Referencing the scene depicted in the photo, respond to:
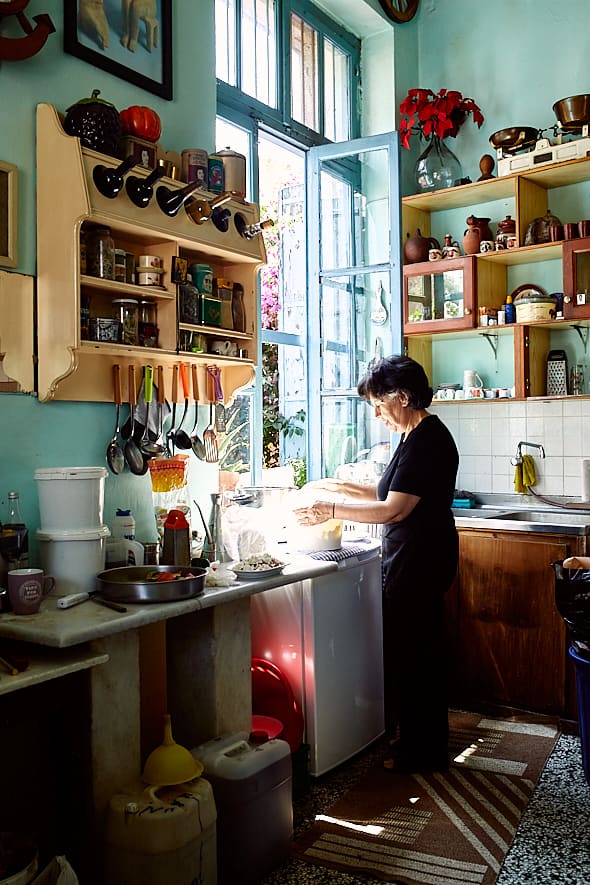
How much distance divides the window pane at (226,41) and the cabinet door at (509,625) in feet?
7.73

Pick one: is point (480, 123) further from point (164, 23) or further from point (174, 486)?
point (174, 486)

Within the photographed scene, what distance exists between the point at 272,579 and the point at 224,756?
0.56 m

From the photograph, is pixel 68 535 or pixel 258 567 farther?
pixel 258 567

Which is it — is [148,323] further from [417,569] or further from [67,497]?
[417,569]

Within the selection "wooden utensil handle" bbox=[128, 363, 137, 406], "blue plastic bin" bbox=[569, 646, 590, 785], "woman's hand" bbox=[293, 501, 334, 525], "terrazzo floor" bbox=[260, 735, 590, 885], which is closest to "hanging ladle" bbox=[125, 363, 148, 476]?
"wooden utensil handle" bbox=[128, 363, 137, 406]

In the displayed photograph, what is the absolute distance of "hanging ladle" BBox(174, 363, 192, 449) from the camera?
2975mm

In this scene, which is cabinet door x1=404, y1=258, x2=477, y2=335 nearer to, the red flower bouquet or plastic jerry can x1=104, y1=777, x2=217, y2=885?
the red flower bouquet

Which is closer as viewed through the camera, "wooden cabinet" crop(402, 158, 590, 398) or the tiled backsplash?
"wooden cabinet" crop(402, 158, 590, 398)

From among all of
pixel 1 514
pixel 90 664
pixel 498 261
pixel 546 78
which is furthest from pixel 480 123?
pixel 90 664

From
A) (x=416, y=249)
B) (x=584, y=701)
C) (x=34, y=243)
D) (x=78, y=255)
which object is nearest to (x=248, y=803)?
(x=584, y=701)

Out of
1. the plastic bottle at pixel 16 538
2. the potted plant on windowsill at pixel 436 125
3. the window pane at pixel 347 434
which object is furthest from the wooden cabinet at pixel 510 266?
the plastic bottle at pixel 16 538

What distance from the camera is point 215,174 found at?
296cm

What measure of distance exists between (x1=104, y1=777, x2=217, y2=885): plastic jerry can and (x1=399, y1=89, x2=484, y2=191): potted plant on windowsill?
11.1ft

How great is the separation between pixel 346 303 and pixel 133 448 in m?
1.86
